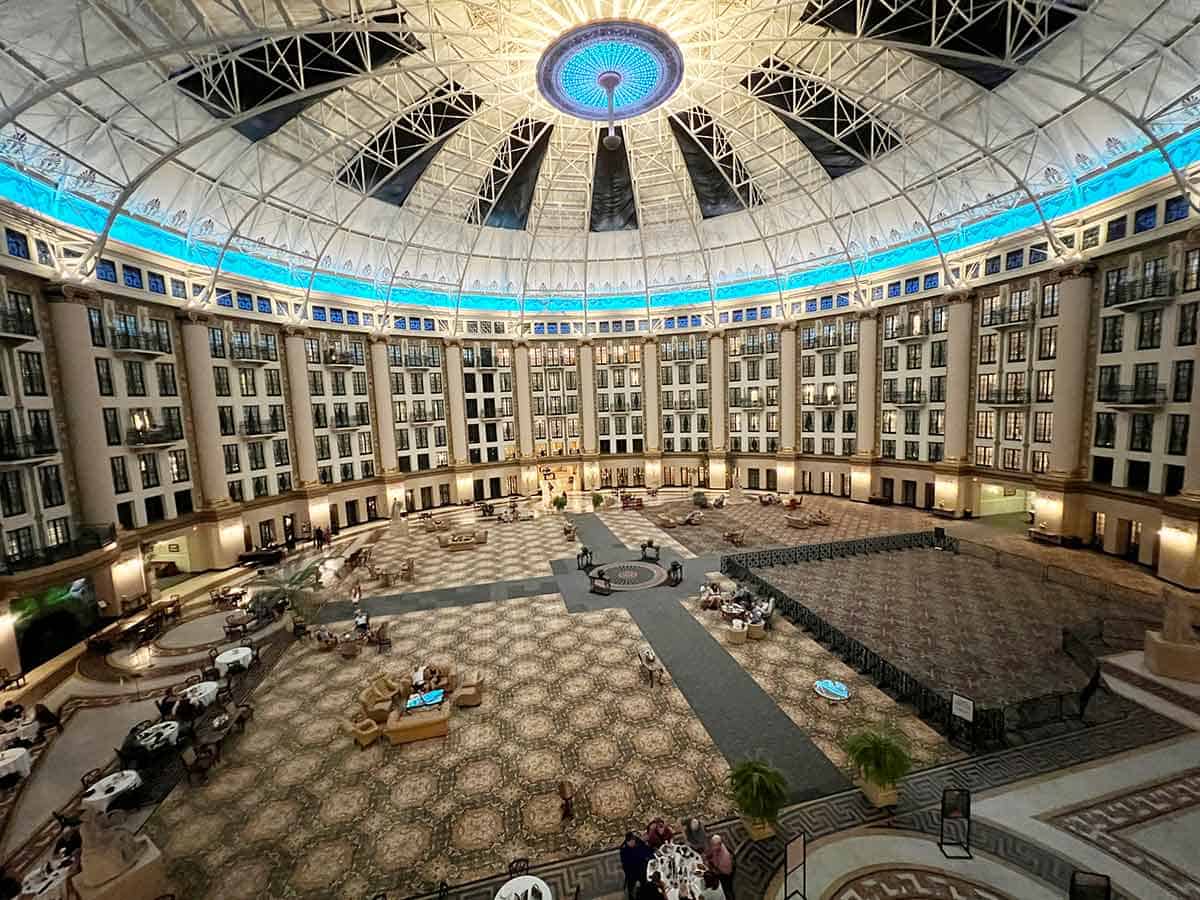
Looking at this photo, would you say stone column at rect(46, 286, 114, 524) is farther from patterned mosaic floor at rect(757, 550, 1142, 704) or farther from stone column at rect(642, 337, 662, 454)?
stone column at rect(642, 337, 662, 454)

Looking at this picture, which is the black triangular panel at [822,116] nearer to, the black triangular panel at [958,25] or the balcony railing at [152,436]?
the black triangular panel at [958,25]

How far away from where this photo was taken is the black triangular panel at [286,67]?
20.6 metres

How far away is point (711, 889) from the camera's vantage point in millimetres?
8000

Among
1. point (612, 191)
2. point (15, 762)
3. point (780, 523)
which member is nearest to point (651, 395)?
point (612, 191)

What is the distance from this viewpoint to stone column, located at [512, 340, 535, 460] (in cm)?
4691

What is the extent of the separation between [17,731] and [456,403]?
108 ft

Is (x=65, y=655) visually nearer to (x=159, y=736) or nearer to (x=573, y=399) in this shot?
(x=159, y=736)

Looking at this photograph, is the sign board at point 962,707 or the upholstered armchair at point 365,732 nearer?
the sign board at point 962,707

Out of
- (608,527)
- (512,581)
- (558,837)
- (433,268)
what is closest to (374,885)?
(558,837)

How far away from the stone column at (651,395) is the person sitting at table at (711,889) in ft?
136

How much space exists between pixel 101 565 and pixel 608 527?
86.3ft

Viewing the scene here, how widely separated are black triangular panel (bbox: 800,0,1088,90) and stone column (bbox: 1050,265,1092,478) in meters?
11.2

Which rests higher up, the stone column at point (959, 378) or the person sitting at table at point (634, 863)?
the stone column at point (959, 378)

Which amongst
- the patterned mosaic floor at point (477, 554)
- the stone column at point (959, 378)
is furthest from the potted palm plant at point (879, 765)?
the stone column at point (959, 378)
